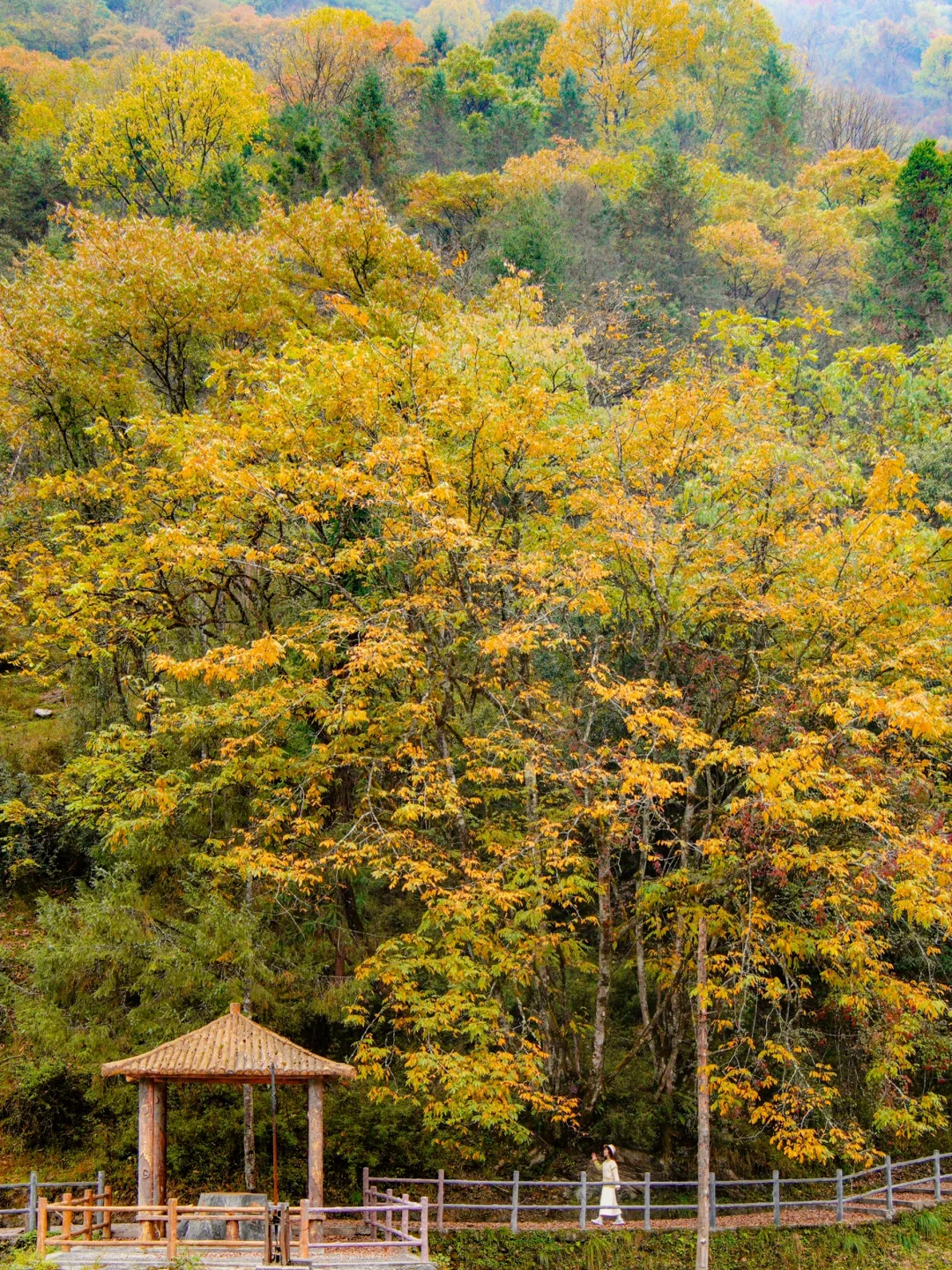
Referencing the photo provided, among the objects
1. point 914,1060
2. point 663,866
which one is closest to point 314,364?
point 663,866

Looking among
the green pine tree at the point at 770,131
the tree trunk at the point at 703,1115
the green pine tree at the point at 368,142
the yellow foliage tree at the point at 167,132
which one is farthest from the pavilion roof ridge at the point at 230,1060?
the green pine tree at the point at 770,131

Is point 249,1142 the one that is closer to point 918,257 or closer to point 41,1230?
point 41,1230

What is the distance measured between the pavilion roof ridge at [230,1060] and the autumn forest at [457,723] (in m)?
1.40

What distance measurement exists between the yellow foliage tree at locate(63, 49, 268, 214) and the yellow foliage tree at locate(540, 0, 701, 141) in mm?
16227

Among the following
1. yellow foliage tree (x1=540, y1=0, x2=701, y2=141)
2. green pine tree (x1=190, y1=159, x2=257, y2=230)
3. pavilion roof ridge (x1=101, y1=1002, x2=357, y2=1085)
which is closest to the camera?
pavilion roof ridge (x1=101, y1=1002, x2=357, y2=1085)

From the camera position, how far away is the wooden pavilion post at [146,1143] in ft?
38.4

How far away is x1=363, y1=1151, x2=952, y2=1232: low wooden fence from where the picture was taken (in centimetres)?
1457

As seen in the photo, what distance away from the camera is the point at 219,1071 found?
38.1 feet

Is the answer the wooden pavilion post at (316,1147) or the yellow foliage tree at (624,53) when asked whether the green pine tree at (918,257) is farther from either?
the wooden pavilion post at (316,1147)

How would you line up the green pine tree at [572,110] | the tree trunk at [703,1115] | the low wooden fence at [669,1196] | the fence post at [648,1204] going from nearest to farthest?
the tree trunk at [703,1115], the low wooden fence at [669,1196], the fence post at [648,1204], the green pine tree at [572,110]

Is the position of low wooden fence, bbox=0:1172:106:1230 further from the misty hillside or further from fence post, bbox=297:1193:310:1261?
the misty hillside

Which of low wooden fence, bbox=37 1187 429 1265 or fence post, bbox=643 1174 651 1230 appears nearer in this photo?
low wooden fence, bbox=37 1187 429 1265

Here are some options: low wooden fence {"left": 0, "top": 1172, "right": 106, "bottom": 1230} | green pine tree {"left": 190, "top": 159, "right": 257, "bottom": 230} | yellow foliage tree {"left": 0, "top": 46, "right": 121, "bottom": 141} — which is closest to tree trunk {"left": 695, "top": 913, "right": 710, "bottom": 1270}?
low wooden fence {"left": 0, "top": 1172, "right": 106, "bottom": 1230}

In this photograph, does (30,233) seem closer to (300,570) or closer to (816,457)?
(300,570)
